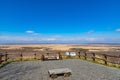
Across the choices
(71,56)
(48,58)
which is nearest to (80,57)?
(71,56)

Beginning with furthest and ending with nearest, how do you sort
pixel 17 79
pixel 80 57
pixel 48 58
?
1. pixel 80 57
2. pixel 48 58
3. pixel 17 79

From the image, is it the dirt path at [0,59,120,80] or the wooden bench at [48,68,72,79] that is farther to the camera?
the wooden bench at [48,68,72,79]

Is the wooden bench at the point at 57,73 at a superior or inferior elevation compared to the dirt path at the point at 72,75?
superior

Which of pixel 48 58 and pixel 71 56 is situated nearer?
pixel 48 58

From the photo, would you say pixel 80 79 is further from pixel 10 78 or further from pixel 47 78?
pixel 10 78

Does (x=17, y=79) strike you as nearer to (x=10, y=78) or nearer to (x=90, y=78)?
(x=10, y=78)

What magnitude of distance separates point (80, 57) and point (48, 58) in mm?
5693

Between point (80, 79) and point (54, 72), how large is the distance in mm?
2006

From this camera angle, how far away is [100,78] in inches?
379

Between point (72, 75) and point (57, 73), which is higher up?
point (57, 73)

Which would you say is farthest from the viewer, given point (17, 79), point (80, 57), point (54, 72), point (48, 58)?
point (80, 57)

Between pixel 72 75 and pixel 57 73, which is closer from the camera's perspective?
pixel 57 73

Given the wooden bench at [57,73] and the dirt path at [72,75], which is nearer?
the dirt path at [72,75]

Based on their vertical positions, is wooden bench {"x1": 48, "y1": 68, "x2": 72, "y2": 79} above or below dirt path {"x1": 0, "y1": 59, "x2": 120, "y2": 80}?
above
